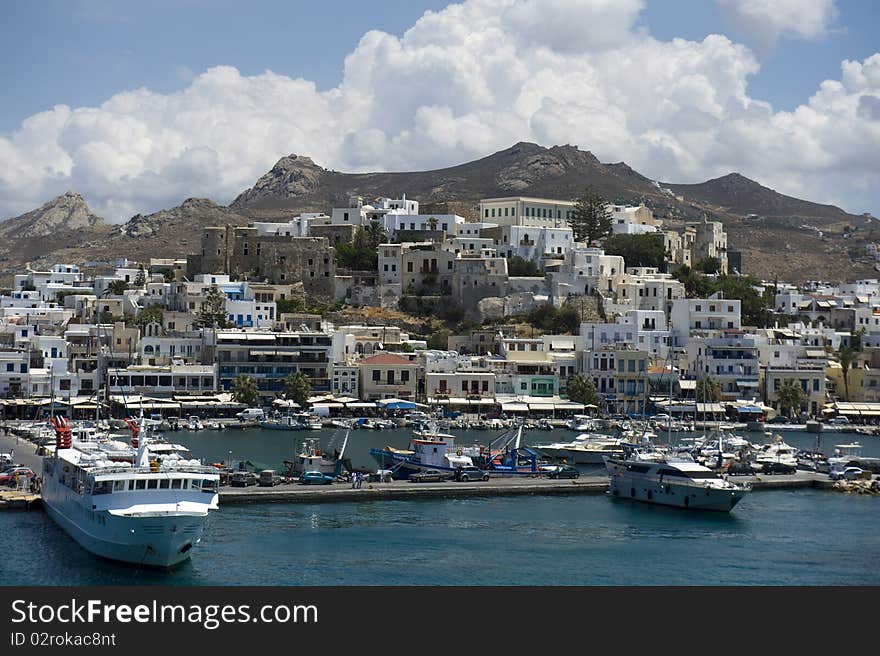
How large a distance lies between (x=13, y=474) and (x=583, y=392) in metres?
35.9

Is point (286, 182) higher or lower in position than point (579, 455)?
higher

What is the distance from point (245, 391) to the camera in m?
71.2

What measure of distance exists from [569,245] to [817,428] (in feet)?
77.4

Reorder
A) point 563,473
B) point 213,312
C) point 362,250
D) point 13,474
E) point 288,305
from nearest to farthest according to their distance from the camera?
point 13,474, point 563,473, point 213,312, point 288,305, point 362,250

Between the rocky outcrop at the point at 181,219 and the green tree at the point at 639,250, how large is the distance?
48980mm

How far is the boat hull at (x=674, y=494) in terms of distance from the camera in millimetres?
42000

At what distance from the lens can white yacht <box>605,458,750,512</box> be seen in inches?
1658

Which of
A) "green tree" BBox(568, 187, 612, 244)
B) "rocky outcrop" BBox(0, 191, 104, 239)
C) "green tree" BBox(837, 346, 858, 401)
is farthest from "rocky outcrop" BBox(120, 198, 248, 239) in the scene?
"green tree" BBox(837, 346, 858, 401)

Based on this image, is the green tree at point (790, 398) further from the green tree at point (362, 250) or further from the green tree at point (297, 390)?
the green tree at point (362, 250)

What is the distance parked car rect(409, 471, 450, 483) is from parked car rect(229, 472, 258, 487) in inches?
211

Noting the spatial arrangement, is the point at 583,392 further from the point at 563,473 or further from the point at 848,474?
the point at 848,474

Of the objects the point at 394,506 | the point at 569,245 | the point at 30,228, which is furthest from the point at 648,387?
the point at 30,228

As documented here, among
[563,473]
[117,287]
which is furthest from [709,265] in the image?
[563,473]

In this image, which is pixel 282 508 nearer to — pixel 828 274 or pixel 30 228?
pixel 828 274
